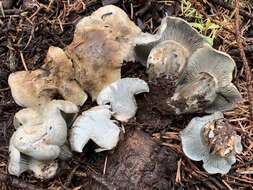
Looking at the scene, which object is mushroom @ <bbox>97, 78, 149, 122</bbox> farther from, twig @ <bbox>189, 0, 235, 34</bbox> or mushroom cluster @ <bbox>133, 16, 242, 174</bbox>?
twig @ <bbox>189, 0, 235, 34</bbox>

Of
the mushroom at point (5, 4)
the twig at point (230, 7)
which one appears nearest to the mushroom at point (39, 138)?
the mushroom at point (5, 4)

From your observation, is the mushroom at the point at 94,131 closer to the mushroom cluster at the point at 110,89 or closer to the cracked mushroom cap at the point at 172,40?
the mushroom cluster at the point at 110,89

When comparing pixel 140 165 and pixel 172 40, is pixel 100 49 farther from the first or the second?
pixel 140 165

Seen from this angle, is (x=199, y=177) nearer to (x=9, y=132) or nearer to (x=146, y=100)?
(x=146, y=100)

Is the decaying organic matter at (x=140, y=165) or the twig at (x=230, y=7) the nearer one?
the decaying organic matter at (x=140, y=165)

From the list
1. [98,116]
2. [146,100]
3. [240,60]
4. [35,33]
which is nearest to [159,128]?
[146,100]

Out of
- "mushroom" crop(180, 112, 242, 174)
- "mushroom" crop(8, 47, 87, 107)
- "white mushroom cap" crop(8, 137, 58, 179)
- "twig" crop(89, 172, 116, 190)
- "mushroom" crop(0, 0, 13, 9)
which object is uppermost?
"mushroom" crop(0, 0, 13, 9)

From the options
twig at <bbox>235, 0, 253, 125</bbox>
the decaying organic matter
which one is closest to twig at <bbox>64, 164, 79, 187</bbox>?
the decaying organic matter
